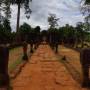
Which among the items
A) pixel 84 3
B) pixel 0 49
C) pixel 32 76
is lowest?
pixel 32 76

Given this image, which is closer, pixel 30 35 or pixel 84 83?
pixel 84 83

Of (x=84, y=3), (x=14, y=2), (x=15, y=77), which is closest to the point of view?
(x=15, y=77)

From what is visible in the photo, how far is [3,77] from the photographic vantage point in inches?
289

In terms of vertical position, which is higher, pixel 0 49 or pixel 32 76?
pixel 0 49

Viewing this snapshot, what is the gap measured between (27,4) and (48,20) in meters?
42.4

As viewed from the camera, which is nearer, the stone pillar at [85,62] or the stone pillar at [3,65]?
the stone pillar at [3,65]

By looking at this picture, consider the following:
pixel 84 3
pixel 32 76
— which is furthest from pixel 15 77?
pixel 84 3

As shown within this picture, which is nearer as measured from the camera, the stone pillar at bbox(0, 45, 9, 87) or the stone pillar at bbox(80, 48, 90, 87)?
the stone pillar at bbox(0, 45, 9, 87)

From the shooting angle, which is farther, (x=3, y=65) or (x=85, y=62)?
(x=85, y=62)

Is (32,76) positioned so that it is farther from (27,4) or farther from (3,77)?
(27,4)

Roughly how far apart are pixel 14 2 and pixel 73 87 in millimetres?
46657

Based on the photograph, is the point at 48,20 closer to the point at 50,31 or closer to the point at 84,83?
the point at 50,31

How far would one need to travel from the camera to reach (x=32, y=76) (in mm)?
10695

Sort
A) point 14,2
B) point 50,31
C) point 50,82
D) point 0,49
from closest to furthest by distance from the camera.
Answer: point 0,49 → point 50,82 → point 14,2 → point 50,31
